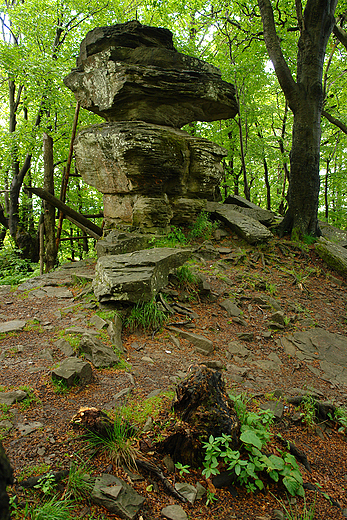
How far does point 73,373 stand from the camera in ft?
10.3

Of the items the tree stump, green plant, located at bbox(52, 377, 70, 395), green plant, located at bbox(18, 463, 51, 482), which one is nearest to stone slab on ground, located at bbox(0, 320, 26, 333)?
green plant, located at bbox(52, 377, 70, 395)

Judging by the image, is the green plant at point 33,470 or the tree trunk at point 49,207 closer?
the green plant at point 33,470

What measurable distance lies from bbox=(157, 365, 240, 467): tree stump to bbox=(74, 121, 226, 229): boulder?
5.12 metres

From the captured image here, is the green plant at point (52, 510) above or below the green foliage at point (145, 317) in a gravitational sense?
below

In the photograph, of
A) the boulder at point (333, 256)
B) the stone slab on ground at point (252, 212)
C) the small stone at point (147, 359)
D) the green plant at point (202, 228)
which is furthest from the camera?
the stone slab on ground at point (252, 212)

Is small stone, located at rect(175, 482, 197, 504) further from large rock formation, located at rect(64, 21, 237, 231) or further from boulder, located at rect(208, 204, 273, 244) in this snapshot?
boulder, located at rect(208, 204, 273, 244)

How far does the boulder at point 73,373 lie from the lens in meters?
3.10

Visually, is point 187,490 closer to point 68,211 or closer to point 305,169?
point 68,211

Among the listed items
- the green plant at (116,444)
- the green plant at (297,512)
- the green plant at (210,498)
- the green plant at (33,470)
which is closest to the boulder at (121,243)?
the green plant at (116,444)

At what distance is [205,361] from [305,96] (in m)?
8.19

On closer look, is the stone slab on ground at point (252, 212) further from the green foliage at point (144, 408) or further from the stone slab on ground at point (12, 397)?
the stone slab on ground at point (12, 397)

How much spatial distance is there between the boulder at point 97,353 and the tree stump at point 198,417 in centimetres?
119

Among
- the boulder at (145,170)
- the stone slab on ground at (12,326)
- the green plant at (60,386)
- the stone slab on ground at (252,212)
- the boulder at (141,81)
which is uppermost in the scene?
the boulder at (141,81)

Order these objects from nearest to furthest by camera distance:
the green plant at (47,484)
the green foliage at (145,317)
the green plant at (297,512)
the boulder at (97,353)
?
1. the green plant at (47,484)
2. the green plant at (297,512)
3. the boulder at (97,353)
4. the green foliage at (145,317)
